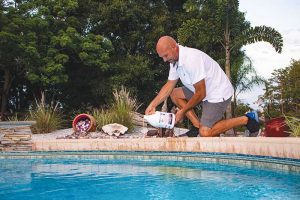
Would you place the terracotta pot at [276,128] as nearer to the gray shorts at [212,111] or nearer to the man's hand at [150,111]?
the gray shorts at [212,111]

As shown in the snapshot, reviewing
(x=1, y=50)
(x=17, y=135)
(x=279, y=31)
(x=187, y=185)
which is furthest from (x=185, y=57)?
(x=1, y=50)

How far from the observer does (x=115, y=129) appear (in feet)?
33.6

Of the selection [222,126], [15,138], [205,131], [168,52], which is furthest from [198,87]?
[15,138]

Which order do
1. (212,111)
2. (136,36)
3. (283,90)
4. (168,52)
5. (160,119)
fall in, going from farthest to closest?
1. (283,90)
2. (136,36)
3. (212,111)
4. (168,52)
5. (160,119)

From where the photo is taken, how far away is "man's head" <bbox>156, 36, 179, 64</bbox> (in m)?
4.87

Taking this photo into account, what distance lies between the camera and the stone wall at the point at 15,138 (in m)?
9.55

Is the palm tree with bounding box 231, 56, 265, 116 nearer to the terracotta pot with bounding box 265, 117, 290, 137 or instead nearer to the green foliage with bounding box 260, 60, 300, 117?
the green foliage with bounding box 260, 60, 300, 117

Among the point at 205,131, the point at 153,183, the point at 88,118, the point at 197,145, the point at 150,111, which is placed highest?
the point at 88,118

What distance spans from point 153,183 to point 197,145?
7.27 ft

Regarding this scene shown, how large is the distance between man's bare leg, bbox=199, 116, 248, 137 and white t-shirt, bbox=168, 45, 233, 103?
408 millimetres

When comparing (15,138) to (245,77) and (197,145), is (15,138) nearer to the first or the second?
(197,145)

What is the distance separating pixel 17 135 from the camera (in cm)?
A: 1042

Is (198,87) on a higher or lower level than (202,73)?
lower

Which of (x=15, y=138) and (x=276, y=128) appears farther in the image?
(x=15, y=138)
